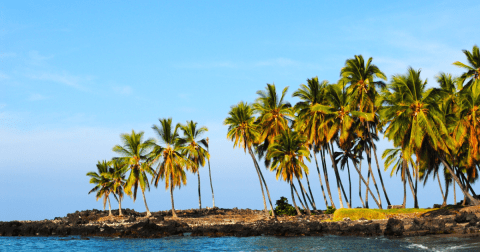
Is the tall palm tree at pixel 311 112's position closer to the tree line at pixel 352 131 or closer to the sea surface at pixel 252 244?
the tree line at pixel 352 131

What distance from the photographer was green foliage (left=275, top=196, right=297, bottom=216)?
49.0 m

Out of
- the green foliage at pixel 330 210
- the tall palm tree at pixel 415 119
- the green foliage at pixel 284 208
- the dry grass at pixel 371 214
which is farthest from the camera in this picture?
the green foliage at pixel 284 208

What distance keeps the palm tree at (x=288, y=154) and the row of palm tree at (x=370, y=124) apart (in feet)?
0.36

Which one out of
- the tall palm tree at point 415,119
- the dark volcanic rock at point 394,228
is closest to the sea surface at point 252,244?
the dark volcanic rock at point 394,228

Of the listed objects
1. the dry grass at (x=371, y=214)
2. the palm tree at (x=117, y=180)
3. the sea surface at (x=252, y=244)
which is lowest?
the sea surface at (x=252, y=244)

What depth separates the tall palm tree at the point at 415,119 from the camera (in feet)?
107

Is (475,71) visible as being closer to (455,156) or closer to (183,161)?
(455,156)

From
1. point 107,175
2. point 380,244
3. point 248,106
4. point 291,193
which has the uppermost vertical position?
point 248,106

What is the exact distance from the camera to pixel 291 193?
48.5 meters

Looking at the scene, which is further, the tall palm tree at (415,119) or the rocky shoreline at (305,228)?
the tall palm tree at (415,119)

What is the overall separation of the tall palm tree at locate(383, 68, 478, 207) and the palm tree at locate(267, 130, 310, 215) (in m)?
11.1

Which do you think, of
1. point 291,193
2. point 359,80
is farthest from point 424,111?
point 291,193

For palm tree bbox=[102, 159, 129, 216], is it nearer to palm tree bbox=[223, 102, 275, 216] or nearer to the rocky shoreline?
the rocky shoreline

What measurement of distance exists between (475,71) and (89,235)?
42330 mm
